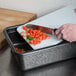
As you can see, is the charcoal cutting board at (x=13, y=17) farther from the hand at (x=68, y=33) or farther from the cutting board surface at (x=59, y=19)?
the hand at (x=68, y=33)

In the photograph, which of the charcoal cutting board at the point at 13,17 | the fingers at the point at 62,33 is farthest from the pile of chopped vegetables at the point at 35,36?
the charcoal cutting board at the point at 13,17

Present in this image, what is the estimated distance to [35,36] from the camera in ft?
2.15

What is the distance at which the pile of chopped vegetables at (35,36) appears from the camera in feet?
2.06

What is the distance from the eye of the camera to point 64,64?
2.12 feet

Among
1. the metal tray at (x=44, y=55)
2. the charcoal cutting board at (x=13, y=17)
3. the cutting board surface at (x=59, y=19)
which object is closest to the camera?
the metal tray at (x=44, y=55)

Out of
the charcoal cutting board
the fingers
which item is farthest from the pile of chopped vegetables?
the charcoal cutting board

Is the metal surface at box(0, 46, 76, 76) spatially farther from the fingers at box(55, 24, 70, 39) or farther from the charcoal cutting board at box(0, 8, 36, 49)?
the charcoal cutting board at box(0, 8, 36, 49)

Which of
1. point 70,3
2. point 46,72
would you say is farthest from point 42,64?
point 70,3

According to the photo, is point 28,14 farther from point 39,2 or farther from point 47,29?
point 47,29

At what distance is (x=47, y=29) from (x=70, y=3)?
284 mm

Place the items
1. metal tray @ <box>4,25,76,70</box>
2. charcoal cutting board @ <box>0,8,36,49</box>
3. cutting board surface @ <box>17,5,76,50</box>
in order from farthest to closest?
charcoal cutting board @ <box>0,8,36,49</box> < cutting board surface @ <box>17,5,76,50</box> < metal tray @ <box>4,25,76,70</box>

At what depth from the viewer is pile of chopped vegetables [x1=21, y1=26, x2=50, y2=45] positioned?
0.63 metres

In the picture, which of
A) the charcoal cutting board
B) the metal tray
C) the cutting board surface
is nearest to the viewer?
the metal tray

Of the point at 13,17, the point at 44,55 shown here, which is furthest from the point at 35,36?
the point at 13,17
